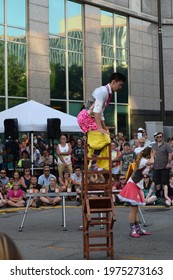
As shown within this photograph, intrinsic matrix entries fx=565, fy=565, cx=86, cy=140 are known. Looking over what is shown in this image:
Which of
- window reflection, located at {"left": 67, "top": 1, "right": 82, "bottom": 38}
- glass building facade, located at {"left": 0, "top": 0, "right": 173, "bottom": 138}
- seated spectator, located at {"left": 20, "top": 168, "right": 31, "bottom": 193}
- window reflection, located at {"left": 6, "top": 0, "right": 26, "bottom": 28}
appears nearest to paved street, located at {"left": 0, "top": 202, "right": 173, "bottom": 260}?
seated spectator, located at {"left": 20, "top": 168, "right": 31, "bottom": 193}

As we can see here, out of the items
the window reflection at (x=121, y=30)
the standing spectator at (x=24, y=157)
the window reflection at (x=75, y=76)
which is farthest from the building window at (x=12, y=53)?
the window reflection at (x=121, y=30)

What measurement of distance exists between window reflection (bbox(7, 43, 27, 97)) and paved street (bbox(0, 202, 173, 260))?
10177mm

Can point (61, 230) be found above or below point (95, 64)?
below

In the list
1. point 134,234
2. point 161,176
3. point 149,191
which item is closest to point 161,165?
point 161,176

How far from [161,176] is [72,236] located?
5.72 metres

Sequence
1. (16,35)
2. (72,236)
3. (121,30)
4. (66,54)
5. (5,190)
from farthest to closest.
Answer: (121,30)
(66,54)
(16,35)
(5,190)
(72,236)

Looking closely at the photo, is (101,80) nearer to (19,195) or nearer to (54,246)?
(19,195)

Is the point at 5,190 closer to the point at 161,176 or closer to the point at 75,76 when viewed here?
the point at 161,176

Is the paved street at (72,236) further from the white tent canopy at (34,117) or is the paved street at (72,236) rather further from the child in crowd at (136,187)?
the white tent canopy at (34,117)

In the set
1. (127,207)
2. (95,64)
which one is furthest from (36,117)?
(95,64)

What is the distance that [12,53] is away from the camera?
77.8 feet

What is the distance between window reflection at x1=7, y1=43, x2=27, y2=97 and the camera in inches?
926
